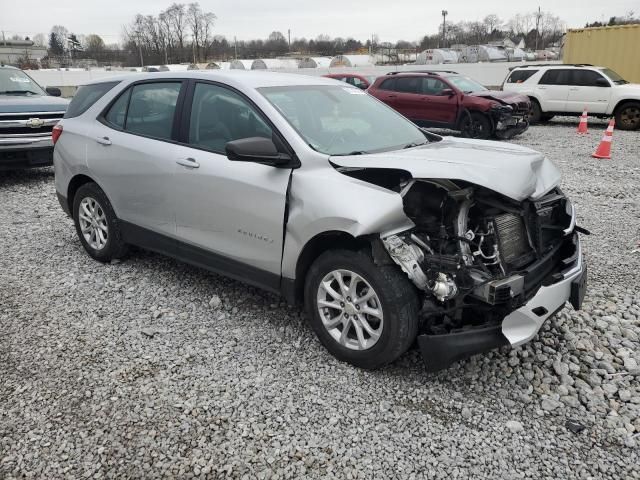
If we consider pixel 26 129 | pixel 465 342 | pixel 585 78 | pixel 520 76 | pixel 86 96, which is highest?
pixel 520 76

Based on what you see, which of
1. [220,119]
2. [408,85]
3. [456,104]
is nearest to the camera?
[220,119]

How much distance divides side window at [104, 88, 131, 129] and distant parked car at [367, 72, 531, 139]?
966 centimetres

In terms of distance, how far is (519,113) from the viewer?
12641 millimetres

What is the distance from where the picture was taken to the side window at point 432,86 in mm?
13094

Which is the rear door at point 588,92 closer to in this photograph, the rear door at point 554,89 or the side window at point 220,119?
the rear door at point 554,89

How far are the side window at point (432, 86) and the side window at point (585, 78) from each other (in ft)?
16.4

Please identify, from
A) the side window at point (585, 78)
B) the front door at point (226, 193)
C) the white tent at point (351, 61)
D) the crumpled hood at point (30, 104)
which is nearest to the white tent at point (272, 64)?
the white tent at point (351, 61)

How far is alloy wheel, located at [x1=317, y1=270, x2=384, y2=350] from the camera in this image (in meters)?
3.03

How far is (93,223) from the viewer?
4.91 metres

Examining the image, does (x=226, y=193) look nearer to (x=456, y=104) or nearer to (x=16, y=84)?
(x=16, y=84)

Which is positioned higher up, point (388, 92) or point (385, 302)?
point (388, 92)

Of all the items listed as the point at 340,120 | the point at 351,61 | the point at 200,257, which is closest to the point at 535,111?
the point at 340,120

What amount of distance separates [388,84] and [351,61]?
120ft

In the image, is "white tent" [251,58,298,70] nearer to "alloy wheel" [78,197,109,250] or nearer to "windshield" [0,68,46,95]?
"windshield" [0,68,46,95]
